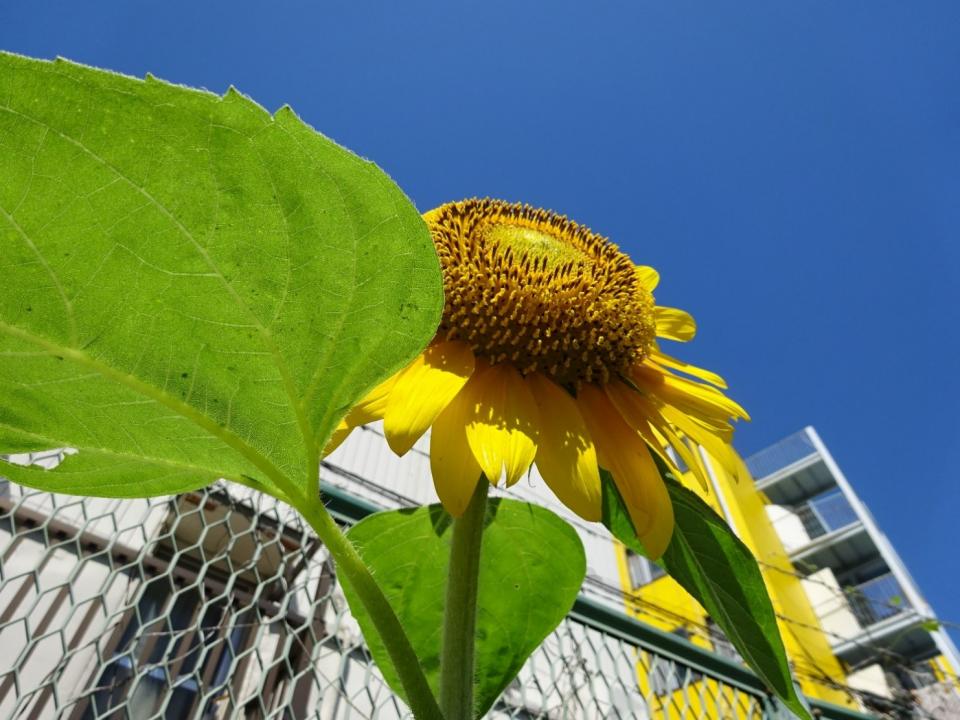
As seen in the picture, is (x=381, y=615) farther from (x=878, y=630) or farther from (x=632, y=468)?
(x=878, y=630)

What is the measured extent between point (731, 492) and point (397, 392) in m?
8.30

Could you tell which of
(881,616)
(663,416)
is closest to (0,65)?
(663,416)

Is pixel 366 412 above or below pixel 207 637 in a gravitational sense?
below

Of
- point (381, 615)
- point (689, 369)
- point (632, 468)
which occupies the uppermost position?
point (689, 369)

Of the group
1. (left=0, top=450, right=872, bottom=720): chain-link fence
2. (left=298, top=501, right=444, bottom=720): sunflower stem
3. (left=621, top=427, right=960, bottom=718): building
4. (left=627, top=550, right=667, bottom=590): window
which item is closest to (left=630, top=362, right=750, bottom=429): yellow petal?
(left=298, top=501, right=444, bottom=720): sunflower stem

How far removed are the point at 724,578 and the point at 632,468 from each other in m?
0.06

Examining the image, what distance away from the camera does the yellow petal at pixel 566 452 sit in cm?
29

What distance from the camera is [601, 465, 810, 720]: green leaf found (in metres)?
0.29

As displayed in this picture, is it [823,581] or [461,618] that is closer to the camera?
[461,618]

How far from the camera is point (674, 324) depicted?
1.70ft

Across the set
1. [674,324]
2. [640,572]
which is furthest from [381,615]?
[640,572]

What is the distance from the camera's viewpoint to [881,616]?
852cm

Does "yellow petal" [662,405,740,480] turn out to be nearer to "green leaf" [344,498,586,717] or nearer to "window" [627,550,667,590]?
"green leaf" [344,498,586,717]

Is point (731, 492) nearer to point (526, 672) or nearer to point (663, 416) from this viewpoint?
point (526, 672)
